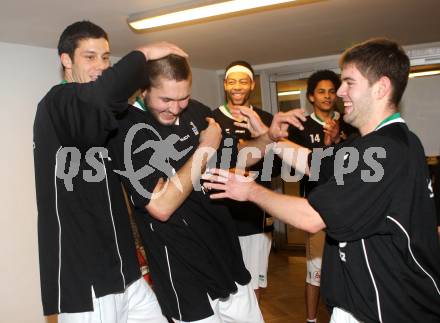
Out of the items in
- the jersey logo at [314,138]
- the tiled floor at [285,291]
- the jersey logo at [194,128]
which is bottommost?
the tiled floor at [285,291]

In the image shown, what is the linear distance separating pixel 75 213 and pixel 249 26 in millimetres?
2686

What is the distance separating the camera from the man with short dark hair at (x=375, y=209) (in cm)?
163

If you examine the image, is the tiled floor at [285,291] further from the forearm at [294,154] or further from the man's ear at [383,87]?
the man's ear at [383,87]

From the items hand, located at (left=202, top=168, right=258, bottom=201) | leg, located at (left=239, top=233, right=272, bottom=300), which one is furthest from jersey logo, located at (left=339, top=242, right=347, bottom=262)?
leg, located at (left=239, top=233, right=272, bottom=300)

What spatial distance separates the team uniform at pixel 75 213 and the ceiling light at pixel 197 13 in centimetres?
152

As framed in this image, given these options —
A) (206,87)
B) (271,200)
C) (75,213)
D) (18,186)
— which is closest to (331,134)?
(271,200)

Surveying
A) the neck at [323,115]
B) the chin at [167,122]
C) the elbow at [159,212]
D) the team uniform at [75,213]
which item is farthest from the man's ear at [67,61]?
the neck at [323,115]

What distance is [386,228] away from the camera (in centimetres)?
165

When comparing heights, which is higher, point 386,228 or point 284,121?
point 284,121

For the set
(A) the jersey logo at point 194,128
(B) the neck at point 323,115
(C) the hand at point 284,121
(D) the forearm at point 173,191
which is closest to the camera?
(D) the forearm at point 173,191

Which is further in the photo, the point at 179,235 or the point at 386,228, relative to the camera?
the point at 179,235

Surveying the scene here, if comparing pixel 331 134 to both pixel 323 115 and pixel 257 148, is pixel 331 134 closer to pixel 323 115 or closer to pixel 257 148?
pixel 323 115

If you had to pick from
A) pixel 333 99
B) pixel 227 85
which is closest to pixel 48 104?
pixel 227 85

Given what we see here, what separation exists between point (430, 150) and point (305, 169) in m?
2.23
